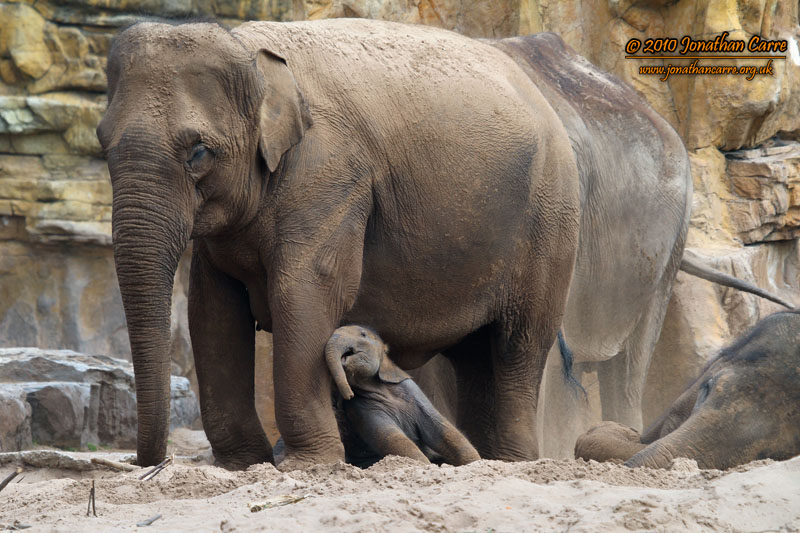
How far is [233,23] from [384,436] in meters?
6.16

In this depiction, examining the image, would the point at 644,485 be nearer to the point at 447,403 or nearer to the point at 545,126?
the point at 545,126

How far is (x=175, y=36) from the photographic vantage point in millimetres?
5273

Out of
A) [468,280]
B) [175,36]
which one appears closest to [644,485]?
[468,280]

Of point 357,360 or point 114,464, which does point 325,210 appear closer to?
point 357,360

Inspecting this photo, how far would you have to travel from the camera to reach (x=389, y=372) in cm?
598

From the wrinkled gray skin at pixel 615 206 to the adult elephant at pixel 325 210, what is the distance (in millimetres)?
880

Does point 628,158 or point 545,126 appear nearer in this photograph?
point 545,126

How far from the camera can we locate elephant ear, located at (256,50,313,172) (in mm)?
5391

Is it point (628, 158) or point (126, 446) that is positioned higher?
point (628, 158)

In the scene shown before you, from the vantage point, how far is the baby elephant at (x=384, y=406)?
220 inches

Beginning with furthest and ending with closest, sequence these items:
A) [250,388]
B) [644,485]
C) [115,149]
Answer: [250,388] < [115,149] < [644,485]

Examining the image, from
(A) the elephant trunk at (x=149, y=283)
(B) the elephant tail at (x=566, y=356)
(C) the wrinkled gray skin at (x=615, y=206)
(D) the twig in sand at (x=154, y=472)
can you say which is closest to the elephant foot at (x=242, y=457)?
(A) the elephant trunk at (x=149, y=283)

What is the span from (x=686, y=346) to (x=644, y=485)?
Result: 6.02 m

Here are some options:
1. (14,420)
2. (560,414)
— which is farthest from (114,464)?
(560,414)
